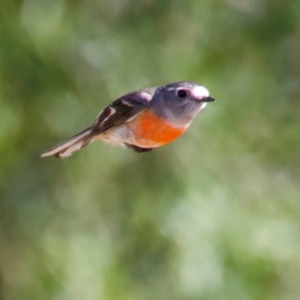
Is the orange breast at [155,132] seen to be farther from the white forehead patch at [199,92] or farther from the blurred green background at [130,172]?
the blurred green background at [130,172]

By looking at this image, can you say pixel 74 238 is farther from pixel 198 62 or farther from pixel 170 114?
pixel 170 114

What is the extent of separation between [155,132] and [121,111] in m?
0.08

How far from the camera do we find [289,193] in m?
2.57

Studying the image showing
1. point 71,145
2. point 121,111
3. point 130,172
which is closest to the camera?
point 71,145

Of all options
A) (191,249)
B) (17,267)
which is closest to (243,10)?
(191,249)

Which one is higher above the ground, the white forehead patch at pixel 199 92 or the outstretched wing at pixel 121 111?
the outstretched wing at pixel 121 111

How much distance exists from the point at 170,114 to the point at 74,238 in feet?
3.46

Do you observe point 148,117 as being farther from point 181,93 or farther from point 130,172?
point 130,172

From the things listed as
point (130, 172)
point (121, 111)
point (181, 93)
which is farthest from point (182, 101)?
point (130, 172)

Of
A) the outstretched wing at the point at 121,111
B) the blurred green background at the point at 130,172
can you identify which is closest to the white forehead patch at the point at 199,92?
the outstretched wing at the point at 121,111

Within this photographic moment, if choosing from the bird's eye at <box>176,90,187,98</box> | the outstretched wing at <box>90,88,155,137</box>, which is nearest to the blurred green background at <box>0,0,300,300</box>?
the outstretched wing at <box>90,88,155,137</box>

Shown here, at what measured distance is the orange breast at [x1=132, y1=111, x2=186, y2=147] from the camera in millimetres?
1242

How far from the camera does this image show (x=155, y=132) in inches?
49.2

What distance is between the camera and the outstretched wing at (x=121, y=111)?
124 cm
